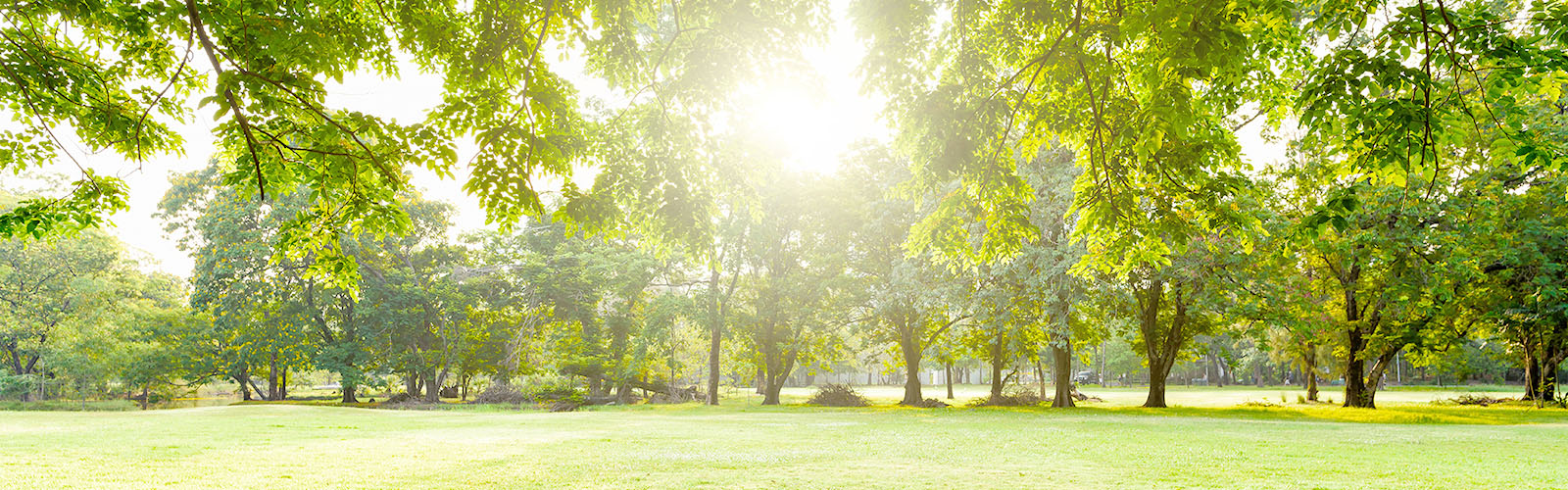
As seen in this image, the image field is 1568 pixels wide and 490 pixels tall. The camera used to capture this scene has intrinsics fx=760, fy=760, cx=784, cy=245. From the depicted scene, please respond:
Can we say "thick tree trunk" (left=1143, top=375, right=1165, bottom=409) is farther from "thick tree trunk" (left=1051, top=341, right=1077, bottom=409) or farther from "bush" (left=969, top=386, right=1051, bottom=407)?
"bush" (left=969, top=386, right=1051, bottom=407)

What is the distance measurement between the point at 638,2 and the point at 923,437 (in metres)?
9.19

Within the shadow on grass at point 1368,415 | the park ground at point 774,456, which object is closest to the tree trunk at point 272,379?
the park ground at point 774,456

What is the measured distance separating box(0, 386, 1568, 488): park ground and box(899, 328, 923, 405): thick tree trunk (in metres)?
11.4

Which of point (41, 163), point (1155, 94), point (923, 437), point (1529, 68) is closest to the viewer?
point (1529, 68)

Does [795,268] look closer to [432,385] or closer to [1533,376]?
[432,385]

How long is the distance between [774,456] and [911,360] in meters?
19.8

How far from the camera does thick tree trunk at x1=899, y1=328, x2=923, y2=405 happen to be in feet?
95.0

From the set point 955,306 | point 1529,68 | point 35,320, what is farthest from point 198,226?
point 1529,68

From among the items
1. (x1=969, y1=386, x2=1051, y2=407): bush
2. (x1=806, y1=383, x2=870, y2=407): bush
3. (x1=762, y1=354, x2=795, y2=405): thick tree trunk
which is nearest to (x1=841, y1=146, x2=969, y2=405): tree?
(x1=806, y1=383, x2=870, y2=407): bush

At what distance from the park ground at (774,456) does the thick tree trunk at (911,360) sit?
11386 millimetres

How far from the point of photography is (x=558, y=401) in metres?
30.8

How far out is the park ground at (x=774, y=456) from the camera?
785cm

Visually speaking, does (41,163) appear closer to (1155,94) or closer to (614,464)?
(614,464)

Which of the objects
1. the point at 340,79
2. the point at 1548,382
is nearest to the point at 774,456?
the point at 340,79
